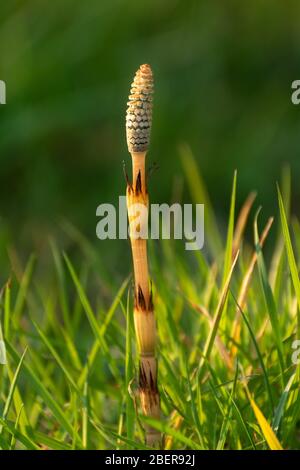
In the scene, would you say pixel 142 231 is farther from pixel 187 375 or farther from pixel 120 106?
pixel 120 106

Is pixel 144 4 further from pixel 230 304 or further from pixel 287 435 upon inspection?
pixel 287 435

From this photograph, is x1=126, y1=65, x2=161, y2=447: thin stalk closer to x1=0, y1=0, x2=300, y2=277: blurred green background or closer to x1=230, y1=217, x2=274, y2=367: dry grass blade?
x1=230, y1=217, x2=274, y2=367: dry grass blade

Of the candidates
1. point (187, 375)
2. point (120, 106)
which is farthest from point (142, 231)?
point (120, 106)

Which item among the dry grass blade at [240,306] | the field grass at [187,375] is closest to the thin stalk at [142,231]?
the field grass at [187,375]

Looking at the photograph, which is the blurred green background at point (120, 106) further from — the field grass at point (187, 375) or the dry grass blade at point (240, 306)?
the dry grass blade at point (240, 306)

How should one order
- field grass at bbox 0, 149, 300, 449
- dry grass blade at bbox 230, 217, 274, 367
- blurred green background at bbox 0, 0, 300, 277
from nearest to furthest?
field grass at bbox 0, 149, 300, 449, dry grass blade at bbox 230, 217, 274, 367, blurred green background at bbox 0, 0, 300, 277

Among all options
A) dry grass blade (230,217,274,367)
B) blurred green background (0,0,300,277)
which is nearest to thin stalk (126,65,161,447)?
dry grass blade (230,217,274,367)
